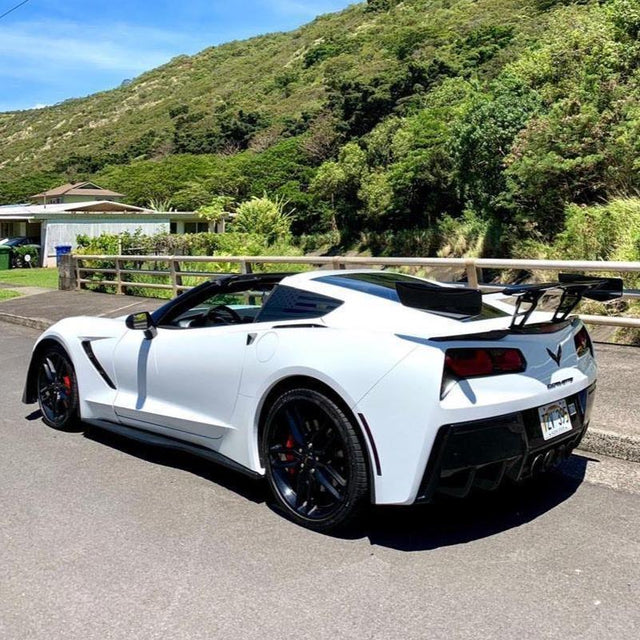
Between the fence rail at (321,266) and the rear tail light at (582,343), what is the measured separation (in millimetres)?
3468

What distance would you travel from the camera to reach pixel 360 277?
4.64 meters

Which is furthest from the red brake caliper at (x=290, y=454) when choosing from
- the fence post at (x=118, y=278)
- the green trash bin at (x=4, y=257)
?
the green trash bin at (x=4, y=257)

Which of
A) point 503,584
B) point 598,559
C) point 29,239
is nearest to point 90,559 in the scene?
point 503,584

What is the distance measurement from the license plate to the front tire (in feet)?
3.25

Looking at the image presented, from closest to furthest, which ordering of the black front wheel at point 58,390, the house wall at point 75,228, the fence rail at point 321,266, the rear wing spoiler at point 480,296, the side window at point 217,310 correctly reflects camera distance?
the rear wing spoiler at point 480,296 → the side window at point 217,310 → the black front wheel at point 58,390 → the fence rail at point 321,266 → the house wall at point 75,228

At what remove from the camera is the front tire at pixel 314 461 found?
354 centimetres

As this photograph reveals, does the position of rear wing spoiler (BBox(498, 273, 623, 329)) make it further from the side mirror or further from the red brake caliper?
the side mirror

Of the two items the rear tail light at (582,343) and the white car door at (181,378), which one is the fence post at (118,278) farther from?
the rear tail light at (582,343)

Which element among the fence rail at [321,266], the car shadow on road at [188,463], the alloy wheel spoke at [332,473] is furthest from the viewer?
the fence rail at [321,266]

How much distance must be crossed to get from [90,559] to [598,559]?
257 cm

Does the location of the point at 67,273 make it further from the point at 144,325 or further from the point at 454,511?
the point at 454,511

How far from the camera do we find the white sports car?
3.35m

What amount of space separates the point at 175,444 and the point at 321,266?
29.6ft

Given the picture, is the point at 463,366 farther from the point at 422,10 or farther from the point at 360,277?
the point at 422,10
